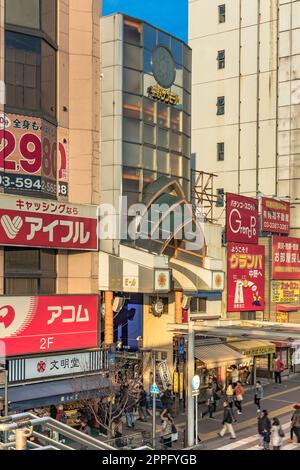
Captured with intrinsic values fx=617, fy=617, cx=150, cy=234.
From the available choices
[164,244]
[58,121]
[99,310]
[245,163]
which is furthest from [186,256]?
[245,163]

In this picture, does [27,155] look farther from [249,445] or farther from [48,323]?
[249,445]

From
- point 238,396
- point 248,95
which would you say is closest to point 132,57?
point 238,396

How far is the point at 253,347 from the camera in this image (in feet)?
118

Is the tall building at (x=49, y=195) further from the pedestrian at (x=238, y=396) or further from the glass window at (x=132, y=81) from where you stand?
the pedestrian at (x=238, y=396)

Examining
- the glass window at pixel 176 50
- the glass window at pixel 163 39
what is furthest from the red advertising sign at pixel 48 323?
the glass window at pixel 176 50

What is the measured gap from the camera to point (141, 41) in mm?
29797

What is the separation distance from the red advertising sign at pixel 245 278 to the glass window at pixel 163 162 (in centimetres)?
915

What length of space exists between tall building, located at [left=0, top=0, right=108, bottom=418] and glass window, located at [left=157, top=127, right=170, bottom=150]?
178 inches

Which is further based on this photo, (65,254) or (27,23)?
(65,254)

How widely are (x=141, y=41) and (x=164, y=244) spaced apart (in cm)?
988

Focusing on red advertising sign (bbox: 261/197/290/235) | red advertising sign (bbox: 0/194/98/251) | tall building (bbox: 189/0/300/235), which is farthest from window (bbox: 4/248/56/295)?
tall building (bbox: 189/0/300/235)

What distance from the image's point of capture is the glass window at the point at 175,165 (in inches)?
1270

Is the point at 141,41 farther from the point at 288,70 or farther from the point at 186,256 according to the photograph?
the point at 288,70

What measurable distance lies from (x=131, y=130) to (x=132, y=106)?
45.1 inches
